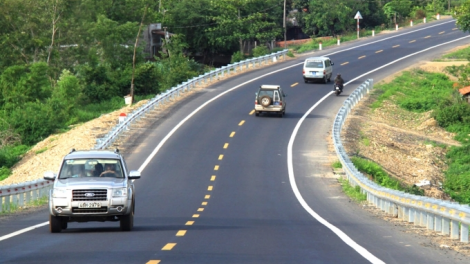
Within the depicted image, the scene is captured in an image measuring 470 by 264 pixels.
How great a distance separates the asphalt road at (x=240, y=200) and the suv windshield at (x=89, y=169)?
3.99 feet

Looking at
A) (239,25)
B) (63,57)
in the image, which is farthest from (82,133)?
(239,25)

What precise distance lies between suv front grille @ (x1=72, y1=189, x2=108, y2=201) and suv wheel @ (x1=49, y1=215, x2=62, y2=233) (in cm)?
73

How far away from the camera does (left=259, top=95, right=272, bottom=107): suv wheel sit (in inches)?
1932

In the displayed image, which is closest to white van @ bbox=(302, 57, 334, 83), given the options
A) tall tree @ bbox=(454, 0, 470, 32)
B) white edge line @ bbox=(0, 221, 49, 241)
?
tall tree @ bbox=(454, 0, 470, 32)

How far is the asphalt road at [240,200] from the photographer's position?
1367cm

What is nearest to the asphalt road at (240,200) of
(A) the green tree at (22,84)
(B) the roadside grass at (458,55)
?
(B) the roadside grass at (458,55)

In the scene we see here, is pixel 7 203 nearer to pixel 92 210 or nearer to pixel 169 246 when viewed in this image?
pixel 92 210

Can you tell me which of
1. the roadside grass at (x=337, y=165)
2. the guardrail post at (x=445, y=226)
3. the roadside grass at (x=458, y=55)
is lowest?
the roadside grass at (x=337, y=165)

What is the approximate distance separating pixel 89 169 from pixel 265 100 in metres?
31.9

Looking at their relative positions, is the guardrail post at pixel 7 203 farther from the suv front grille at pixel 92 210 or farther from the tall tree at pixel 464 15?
the tall tree at pixel 464 15

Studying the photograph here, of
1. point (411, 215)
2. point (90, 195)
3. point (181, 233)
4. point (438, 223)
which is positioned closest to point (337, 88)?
point (411, 215)

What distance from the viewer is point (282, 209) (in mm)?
25312

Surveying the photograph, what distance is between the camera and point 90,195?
16641 mm

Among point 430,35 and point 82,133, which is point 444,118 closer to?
point 82,133
